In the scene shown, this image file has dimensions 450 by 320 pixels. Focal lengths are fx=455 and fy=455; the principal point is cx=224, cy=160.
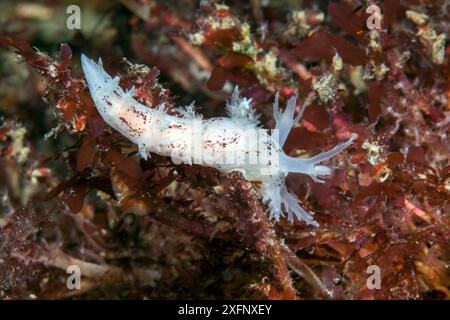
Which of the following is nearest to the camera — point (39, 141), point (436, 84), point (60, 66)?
point (60, 66)

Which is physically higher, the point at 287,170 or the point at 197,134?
the point at 197,134

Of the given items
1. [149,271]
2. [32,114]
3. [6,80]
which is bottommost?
[149,271]

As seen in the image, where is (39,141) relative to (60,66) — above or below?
above

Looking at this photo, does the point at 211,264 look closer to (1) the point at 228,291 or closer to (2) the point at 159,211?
(1) the point at 228,291

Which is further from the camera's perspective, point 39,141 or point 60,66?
point 39,141

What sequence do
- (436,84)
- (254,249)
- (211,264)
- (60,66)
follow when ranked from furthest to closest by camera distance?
1. (436,84)
2. (211,264)
3. (254,249)
4. (60,66)

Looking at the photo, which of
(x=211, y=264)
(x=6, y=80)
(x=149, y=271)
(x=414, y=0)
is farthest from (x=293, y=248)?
(x=6, y=80)

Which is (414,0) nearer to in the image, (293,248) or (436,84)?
(436,84)
